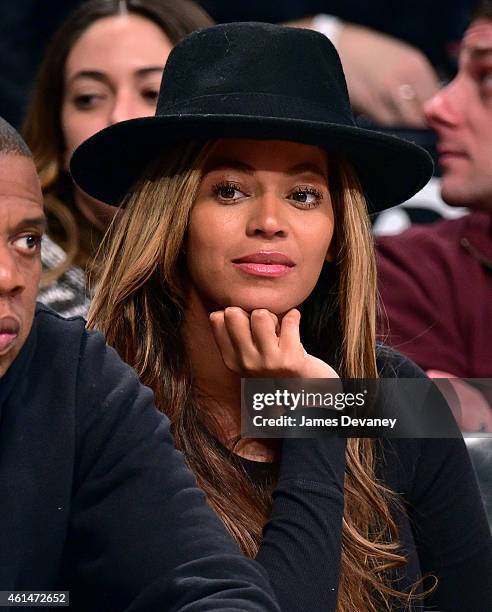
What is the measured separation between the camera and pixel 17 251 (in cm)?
158

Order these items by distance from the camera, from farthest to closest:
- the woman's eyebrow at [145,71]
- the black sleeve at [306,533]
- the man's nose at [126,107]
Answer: the woman's eyebrow at [145,71] → the man's nose at [126,107] → the black sleeve at [306,533]

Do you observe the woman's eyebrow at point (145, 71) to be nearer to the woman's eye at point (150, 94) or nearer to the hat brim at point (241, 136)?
the woman's eye at point (150, 94)

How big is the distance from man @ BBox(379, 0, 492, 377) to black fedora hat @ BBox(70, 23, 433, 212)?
0.98 metres

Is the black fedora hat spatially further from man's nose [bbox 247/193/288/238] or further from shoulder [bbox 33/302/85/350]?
shoulder [bbox 33/302/85/350]

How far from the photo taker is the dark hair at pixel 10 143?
160 centimetres

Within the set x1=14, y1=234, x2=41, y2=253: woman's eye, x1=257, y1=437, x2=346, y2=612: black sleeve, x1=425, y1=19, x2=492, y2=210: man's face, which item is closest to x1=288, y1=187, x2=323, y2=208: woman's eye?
x1=257, y1=437, x2=346, y2=612: black sleeve

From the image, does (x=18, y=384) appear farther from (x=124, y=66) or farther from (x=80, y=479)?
(x=124, y=66)

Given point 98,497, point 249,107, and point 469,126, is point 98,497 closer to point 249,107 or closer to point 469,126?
point 249,107

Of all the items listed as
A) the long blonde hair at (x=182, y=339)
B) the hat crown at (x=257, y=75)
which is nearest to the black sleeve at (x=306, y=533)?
the long blonde hair at (x=182, y=339)

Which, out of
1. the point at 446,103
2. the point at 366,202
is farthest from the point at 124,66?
the point at 366,202

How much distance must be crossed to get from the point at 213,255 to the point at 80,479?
2.02 ft

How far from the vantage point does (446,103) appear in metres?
3.37

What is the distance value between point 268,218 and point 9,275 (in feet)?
2.13

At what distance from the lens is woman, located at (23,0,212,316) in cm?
331
